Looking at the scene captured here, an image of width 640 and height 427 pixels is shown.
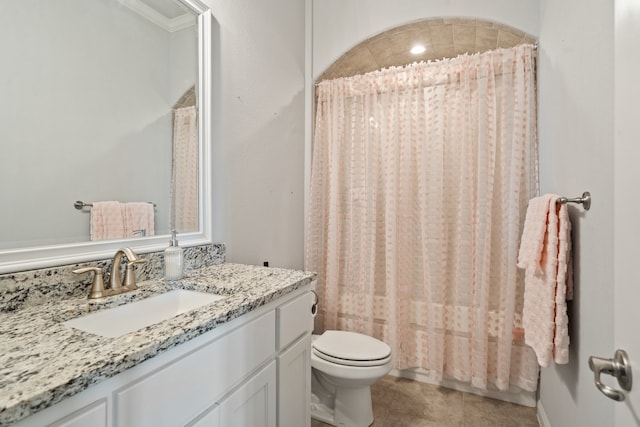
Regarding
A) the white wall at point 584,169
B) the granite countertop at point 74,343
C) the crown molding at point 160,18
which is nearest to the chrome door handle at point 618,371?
the white wall at point 584,169

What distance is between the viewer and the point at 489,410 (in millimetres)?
1812

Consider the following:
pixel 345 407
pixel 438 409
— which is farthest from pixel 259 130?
pixel 438 409

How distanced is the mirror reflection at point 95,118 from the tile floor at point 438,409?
1.58 metres

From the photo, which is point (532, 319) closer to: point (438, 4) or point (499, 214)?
point (499, 214)

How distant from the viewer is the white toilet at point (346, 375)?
1.57 metres

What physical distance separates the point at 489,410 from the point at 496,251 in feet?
3.18

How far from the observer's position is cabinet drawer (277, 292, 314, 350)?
114 cm

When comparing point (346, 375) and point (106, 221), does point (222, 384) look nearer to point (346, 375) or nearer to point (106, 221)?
point (106, 221)

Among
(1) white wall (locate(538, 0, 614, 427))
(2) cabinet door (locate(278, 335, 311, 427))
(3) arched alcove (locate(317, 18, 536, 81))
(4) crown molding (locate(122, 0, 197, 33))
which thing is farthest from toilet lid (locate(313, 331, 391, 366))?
(3) arched alcove (locate(317, 18, 536, 81))

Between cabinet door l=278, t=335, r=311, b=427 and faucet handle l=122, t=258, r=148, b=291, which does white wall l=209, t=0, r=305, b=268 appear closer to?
faucet handle l=122, t=258, r=148, b=291

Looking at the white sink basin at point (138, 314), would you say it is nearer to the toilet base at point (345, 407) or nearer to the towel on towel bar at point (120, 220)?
the towel on towel bar at point (120, 220)

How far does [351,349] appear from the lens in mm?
1694

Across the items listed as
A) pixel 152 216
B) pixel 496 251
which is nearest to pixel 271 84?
pixel 152 216

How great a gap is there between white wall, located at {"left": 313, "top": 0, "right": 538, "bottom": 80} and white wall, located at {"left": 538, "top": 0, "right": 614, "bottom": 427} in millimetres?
262
